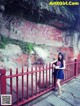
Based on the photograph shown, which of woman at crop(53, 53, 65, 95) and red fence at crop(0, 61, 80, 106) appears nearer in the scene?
red fence at crop(0, 61, 80, 106)

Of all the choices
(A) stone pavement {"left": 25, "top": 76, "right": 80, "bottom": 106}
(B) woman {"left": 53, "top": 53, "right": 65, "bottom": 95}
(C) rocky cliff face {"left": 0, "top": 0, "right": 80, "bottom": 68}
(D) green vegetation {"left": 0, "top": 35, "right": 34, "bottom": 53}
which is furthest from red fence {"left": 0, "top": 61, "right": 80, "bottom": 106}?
(C) rocky cliff face {"left": 0, "top": 0, "right": 80, "bottom": 68}

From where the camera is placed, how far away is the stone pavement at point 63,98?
4816 mm

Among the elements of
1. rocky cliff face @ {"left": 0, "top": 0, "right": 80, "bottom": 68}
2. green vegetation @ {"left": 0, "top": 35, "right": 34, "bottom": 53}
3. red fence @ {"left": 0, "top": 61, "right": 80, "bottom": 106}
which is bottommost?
red fence @ {"left": 0, "top": 61, "right": 80, "bottom": 106}

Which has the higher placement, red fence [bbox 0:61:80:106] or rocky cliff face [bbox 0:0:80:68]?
rocky cliff face [bbox 0:0:80:68]

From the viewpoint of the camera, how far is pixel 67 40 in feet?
40.7

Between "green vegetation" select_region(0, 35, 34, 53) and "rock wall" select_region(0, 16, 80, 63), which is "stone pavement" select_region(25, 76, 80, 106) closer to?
"green vegetation" select_region(0, 35, 34, 53)

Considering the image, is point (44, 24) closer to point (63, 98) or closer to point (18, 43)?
point (18, 43)

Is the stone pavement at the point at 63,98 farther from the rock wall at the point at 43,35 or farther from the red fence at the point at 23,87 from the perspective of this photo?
the rock wall at the point at 43,35

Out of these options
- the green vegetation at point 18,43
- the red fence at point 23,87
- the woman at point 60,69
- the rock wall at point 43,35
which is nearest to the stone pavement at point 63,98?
the red fence at point 23,87

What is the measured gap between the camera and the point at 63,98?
5297mm

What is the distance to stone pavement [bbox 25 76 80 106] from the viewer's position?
15.8ft

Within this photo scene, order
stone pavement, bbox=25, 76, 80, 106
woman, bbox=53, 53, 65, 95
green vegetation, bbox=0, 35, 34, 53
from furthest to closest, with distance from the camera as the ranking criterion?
1. green vegetation, bbox=0, 35, 34, 53
2. woman, bbox=53, 53, 65, 95
3. stone pavement, bbox=25, 76, 80, 106

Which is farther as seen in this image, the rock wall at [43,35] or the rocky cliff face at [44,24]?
the rock wall at [43,35]

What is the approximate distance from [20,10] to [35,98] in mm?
5312
